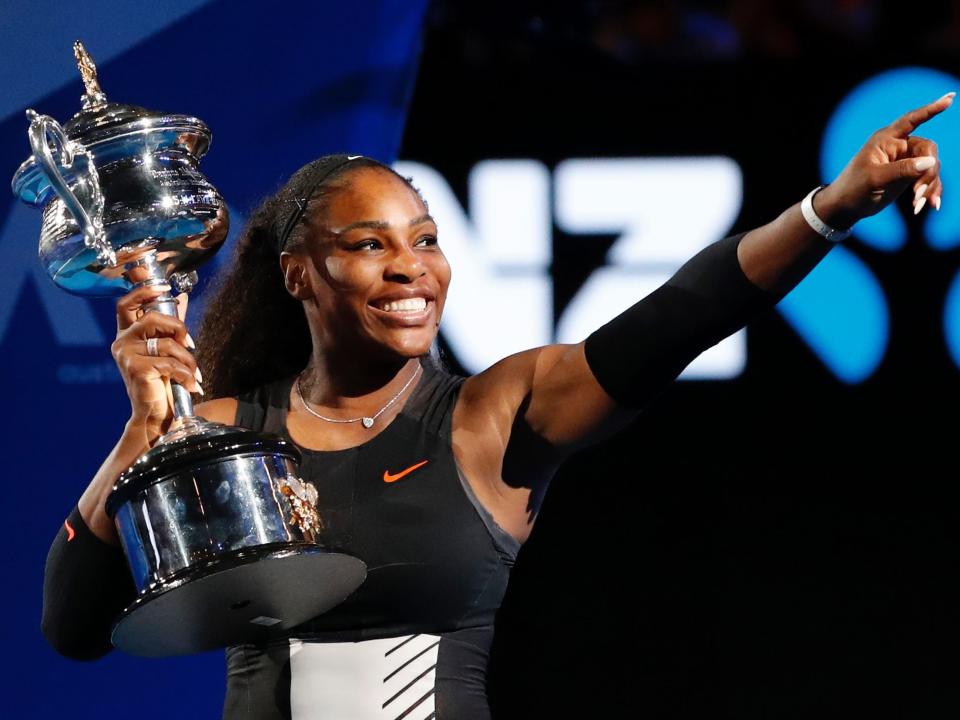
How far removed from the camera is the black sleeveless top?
1.81 m

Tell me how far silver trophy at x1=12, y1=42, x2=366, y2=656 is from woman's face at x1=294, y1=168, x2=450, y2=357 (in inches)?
6.4

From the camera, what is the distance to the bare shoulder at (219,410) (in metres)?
2.06

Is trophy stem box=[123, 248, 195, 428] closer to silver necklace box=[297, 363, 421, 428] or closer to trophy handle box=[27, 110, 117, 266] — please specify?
trophy handle box=[27, 110, 117, 266]

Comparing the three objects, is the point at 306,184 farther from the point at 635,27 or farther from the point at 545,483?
the point at 635,27

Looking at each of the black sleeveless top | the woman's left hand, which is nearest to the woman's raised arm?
the woman's left hand

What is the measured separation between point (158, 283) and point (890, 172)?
36.6 inches

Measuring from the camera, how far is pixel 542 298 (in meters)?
3.01

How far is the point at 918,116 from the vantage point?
1.57m

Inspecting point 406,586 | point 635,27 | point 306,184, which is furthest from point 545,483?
point 635,27

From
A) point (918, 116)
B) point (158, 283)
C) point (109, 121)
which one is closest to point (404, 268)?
point (158, 283)

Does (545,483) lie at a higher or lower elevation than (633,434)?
lower

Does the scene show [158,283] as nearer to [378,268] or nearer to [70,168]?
[70,168]

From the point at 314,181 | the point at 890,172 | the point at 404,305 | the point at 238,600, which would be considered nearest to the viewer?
the point at 890,172

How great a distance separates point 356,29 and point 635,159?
66 cm
